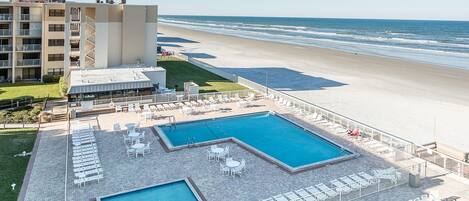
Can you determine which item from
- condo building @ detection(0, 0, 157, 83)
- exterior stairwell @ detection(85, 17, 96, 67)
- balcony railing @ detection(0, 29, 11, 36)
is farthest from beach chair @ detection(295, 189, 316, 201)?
balcony railing @ detection(0, 29, 11, 36)

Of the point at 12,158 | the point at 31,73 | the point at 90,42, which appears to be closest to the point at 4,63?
the point at 31,73

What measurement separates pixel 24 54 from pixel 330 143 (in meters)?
30.1

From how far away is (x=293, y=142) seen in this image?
874 inches

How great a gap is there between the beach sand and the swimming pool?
630 cm

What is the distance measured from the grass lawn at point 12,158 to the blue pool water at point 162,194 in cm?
401

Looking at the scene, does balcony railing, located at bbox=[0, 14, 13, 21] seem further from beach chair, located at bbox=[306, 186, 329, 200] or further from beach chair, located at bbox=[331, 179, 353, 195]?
beach chair, located at bbox=[331, 179, 353, 195]

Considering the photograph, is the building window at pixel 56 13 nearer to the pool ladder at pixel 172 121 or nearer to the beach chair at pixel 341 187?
the pool ladder at pixel 172 121

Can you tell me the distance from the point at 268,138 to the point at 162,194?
29.1ft

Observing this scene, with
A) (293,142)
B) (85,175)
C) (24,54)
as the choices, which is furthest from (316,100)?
(24,54)

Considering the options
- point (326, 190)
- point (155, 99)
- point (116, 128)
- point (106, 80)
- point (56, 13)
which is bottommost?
point (326, 190)

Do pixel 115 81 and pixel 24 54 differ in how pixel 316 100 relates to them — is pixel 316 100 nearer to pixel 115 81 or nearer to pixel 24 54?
pixel 115 81

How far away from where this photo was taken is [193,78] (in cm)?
4175

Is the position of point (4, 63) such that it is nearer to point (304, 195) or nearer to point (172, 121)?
point (172, 121)

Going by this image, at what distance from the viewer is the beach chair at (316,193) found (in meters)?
15.0
